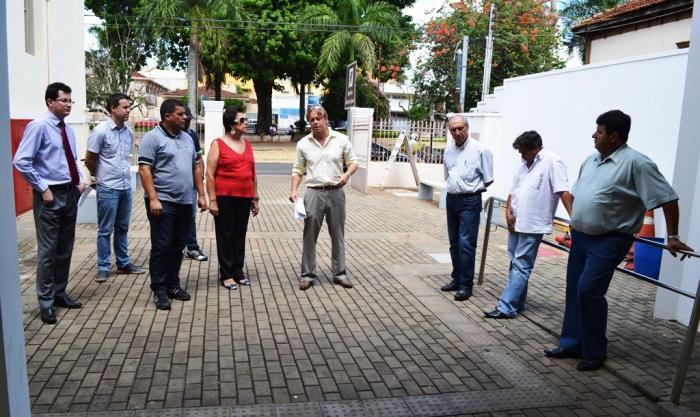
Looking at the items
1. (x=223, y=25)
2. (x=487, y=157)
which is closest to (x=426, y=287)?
(x=487, y=157)

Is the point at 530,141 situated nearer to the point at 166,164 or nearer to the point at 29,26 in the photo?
the point at 166,164

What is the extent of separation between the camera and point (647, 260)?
7.30 meters

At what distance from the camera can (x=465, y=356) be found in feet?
16.2

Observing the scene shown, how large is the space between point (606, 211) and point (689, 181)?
1736mm

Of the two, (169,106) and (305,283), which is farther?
(305,283)

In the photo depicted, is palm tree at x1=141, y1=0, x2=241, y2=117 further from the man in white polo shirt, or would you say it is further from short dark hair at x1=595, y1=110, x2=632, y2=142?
short dark hair at x1=595, y1=110, x2=632, y2=142

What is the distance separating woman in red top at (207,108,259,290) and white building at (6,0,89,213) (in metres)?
4.22

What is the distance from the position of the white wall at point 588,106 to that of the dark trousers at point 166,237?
601 centimetres

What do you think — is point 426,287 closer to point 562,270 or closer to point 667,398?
point 562,270

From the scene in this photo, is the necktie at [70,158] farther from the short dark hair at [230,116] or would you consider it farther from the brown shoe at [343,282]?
the brown shoe at [343,282]

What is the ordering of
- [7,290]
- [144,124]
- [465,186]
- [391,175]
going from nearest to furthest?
[7,290], [465,186], [391,175], [144,124]

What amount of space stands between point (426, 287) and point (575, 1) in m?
31.5

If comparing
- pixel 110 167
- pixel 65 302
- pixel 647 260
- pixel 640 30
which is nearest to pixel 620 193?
pixel 647 260

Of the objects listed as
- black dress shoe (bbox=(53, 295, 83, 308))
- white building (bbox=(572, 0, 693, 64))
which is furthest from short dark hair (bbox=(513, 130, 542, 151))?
white building (bbox=(572, 0, 693, 64))
